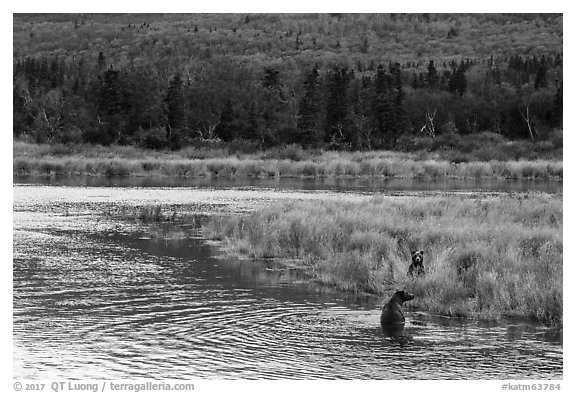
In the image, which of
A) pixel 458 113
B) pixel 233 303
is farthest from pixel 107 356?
pixel 458 113

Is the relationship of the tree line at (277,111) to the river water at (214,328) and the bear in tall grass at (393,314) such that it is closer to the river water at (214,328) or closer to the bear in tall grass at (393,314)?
the river water at (214,328)

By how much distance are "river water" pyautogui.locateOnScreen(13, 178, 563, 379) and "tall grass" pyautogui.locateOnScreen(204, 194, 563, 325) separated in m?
0.62

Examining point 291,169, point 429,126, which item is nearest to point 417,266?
point 291,169

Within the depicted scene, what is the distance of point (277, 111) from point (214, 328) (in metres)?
75.0

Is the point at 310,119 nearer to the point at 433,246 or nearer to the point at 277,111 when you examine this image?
the point at 277,111

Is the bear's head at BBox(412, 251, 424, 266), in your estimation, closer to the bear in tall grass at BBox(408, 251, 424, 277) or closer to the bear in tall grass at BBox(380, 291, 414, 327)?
the bear in tall grass at BBox(408, 251, 424, 277)

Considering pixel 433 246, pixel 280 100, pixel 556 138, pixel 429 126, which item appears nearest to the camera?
pixel 433 246

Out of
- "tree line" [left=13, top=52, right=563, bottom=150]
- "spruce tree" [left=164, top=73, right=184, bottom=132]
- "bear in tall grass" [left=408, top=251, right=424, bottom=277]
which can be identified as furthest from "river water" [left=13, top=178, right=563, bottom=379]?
"spruce tree" [left=164, top=73, right=184, bottom=132]

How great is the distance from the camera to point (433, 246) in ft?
63.3

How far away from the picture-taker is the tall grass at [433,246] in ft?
49.0

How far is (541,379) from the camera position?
11.0 metres

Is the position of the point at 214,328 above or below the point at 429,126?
below

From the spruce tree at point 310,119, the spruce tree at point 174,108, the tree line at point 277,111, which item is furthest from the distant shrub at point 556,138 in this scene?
the spruce tree at point 174,108

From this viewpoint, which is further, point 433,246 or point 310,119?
point 310,119
